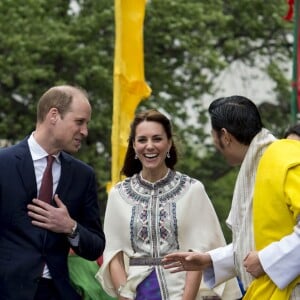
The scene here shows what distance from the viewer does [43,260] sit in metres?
5.51

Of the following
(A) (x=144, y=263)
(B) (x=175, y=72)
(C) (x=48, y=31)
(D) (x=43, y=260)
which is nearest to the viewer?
(D) (x=43, y=260)

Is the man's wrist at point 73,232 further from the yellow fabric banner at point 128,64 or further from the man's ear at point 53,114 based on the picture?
the yellow fabric banner at point 128,64

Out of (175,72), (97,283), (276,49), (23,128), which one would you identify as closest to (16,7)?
(23,128)

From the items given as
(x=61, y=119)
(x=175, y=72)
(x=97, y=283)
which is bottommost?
(x=97, y=283)

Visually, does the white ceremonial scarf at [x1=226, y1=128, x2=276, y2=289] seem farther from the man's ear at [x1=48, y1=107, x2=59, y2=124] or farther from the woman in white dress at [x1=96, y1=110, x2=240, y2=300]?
the man's ear at [x1=48, y1=107, x2=59, y2=124]

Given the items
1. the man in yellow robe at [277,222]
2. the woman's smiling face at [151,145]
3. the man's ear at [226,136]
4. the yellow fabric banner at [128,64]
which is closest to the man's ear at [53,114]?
the woman's smiling face at [151,145]

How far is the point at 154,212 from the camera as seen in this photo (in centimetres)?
604

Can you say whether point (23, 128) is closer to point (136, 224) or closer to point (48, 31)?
point (48, 31)

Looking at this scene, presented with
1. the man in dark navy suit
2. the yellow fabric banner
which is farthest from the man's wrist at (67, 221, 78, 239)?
the yellow fabric banner

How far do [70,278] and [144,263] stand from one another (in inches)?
16.1

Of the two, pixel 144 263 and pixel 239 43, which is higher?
pixel 239 43

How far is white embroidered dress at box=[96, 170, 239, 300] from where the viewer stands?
6004 mm

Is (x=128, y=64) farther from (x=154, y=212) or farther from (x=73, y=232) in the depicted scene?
(x=73, y=232)

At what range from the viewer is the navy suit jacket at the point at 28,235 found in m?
5.46
